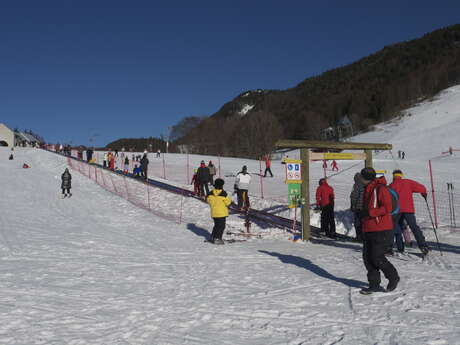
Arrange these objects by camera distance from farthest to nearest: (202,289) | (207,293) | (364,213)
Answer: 1. (202,289)
2. (207,293)
3. (364,213)

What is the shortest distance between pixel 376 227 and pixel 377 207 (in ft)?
0.90

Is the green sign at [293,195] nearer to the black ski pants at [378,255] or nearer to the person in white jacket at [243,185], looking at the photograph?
the person in white jacket at [243,185]

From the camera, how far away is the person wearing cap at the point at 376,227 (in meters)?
5.28

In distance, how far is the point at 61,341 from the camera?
3.98 meters

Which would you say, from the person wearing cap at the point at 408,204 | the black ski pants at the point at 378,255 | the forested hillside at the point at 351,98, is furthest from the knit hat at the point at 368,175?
the forested hillside at the point at 351,98

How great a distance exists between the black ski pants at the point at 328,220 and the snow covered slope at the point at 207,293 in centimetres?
121

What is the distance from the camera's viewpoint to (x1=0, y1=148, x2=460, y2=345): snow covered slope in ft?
13.7

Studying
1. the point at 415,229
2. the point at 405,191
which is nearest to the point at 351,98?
the point at 405,191

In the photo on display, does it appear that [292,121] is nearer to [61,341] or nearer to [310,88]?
[310,88]

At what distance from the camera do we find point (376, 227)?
536cm

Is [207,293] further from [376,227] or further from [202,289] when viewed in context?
[376,227]

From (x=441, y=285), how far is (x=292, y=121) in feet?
443

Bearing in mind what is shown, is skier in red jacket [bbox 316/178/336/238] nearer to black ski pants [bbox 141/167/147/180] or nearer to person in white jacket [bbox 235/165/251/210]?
person in white jacket [bbox 235/165/251/210]

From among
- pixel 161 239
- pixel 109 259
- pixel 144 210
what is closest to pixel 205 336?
pixel 109 259
